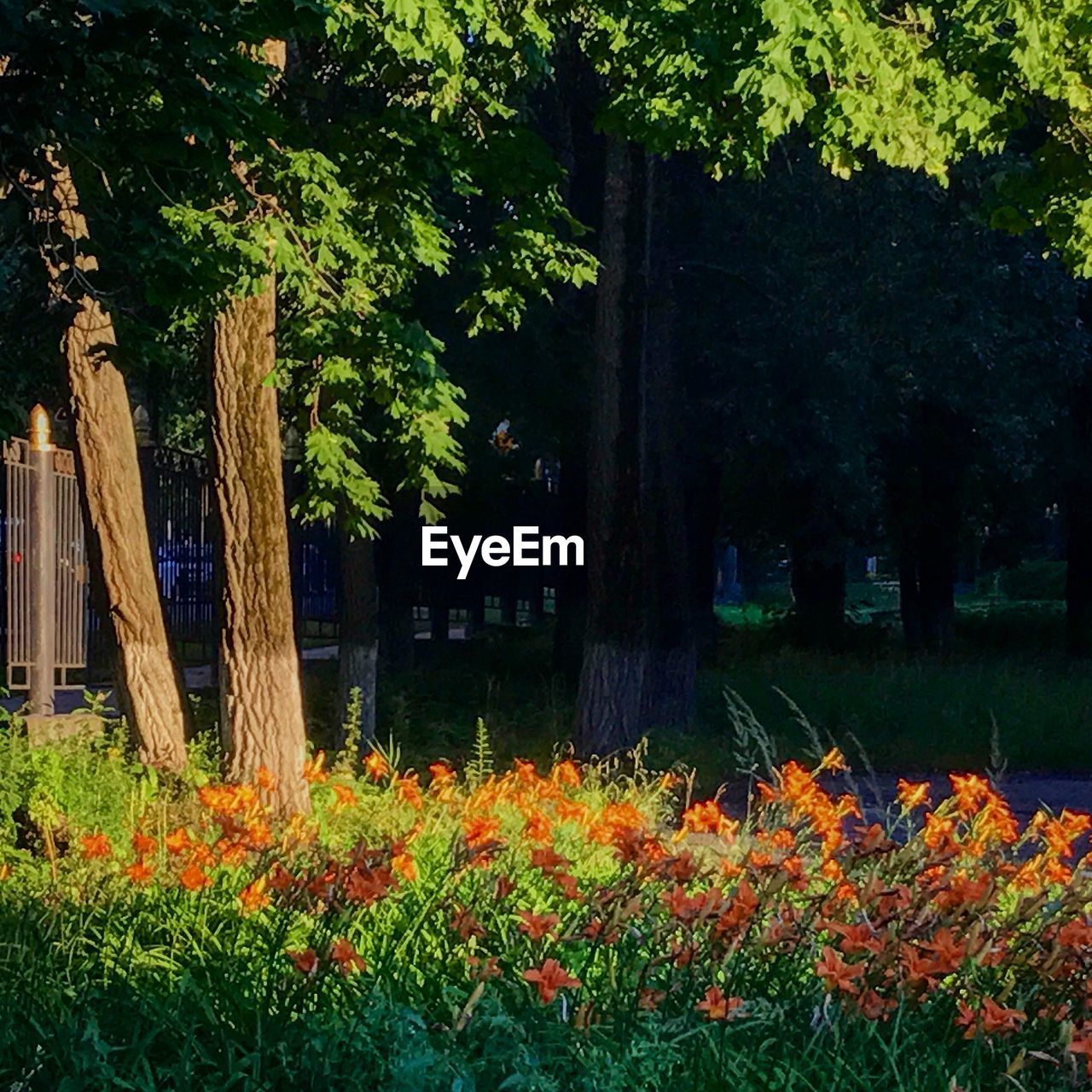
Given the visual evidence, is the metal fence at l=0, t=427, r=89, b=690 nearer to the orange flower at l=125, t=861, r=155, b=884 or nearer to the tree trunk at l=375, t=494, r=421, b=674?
the orange flower at l=125, t=861, r=155, b=884

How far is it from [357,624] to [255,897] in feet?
42.0

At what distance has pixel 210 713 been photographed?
66.3 ft

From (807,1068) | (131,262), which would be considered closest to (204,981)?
(807,1068)

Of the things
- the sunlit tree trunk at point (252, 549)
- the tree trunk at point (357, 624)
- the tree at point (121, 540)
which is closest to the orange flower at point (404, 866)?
the sunlit tree trunk at point (252, 549)

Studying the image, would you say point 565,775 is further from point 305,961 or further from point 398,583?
point 398,583

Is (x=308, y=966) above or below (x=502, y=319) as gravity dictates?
below

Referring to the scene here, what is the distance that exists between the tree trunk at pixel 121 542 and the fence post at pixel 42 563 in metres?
1.81

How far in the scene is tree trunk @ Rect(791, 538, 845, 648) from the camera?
33.3m

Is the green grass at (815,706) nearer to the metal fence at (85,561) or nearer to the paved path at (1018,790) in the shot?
the paved path at (1018,790)

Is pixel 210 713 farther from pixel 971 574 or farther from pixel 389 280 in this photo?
pixel 971 574

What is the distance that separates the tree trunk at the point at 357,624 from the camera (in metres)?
18.7

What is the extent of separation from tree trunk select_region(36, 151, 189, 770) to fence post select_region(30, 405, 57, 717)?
1806 mm

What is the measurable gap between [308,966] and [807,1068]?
127 cm

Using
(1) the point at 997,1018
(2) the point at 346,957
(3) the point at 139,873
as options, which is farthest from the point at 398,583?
(1) the point at 997,1018
